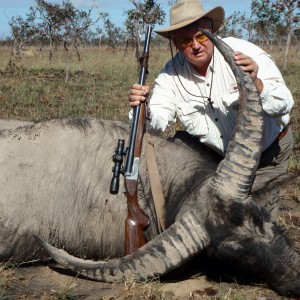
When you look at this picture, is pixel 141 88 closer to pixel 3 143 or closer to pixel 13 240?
pixel 3 143

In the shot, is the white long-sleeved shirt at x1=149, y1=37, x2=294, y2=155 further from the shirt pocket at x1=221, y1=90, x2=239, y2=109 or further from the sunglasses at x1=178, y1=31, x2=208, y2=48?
the sunglasses at x1=178, y1=31, x2=208, y2=48

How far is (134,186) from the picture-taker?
409 centimetres

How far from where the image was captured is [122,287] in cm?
371

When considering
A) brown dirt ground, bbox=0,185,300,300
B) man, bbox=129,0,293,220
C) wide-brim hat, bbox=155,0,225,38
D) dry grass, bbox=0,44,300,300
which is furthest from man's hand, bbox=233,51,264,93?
dry grass, bbox=0,44,300,300

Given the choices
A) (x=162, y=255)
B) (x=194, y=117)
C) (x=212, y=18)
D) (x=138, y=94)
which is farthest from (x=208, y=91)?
(x=162, y=255)

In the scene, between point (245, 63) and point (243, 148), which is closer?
point (243, 148)

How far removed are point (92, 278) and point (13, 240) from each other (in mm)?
740

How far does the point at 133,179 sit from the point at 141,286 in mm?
768

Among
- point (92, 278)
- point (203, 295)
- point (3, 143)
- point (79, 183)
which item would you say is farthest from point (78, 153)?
point (203, 295)

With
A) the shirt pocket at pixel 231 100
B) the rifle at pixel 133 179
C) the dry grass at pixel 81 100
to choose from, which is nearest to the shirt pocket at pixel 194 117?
the shirt pocket at pixel 231 100

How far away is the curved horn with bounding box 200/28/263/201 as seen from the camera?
3559 mm

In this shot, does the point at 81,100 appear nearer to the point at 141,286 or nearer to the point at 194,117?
the point at 194,117

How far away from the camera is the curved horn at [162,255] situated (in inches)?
140

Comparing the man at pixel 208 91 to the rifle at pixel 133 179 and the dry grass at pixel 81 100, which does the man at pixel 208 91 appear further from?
the dry grass at pixel 81 100
